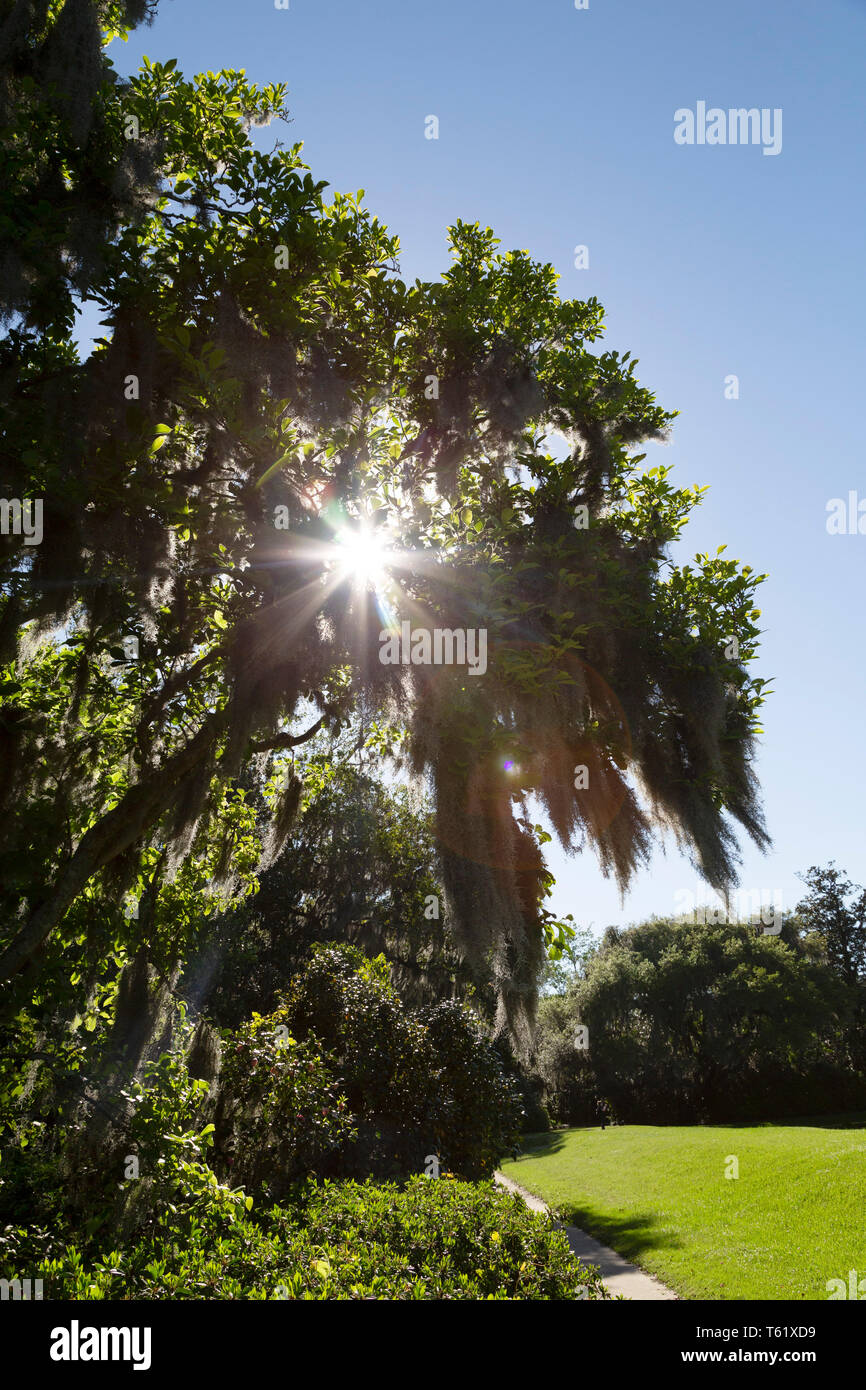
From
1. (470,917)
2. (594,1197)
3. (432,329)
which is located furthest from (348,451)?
(594,1197)

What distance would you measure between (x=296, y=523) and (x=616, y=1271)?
339 inches

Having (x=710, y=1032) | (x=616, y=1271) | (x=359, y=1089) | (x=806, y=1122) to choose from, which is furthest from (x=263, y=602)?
(x=710, y=1032)

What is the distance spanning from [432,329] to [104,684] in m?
3.64

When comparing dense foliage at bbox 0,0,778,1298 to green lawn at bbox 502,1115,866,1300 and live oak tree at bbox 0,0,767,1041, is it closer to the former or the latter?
live oak tree at bbox 0,0,767,1041

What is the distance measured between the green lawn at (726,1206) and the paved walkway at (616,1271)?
0.50ft

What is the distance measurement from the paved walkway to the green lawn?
15 cm

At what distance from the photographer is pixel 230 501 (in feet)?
16.3

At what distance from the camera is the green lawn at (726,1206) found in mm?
7090

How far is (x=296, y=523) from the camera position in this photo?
4508 millimetres

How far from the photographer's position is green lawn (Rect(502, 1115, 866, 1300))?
7.09 metres

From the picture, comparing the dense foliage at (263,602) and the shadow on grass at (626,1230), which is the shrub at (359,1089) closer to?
the dense foliage at (263,602)

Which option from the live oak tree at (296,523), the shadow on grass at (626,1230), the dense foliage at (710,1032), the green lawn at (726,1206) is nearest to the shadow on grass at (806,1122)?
the dense foliage at (710,1032)

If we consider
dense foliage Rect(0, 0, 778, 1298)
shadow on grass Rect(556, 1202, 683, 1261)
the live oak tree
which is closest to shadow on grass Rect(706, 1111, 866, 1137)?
shadow on grass Rect(556, 1202, 683, 1261)
